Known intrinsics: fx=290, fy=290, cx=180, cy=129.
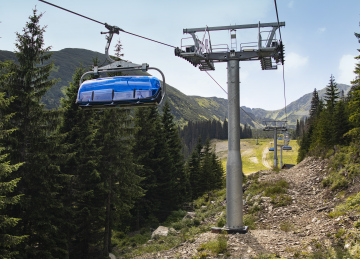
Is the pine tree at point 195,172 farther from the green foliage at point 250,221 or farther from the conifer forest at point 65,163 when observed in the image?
the green foliage at point 250,221

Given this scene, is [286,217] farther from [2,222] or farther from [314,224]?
[2,222]

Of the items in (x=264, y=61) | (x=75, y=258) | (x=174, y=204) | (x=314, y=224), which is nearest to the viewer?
(x=314, y=224)

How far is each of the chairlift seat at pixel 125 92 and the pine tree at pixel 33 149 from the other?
721 cm

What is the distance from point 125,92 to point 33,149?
950cm

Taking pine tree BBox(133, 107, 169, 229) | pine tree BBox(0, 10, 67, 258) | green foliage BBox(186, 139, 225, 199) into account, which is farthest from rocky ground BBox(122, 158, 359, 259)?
green foliage BBox(186, 139, 225, 199)

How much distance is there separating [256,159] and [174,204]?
9853cm

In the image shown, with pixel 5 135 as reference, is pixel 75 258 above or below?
below

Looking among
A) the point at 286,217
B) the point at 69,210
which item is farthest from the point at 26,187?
the point at 286,217

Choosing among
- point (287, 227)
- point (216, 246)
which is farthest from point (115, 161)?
point (287, 227)

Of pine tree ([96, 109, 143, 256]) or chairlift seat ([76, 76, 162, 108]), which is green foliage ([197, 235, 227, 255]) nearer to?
chairlift seat ([76, 76, 162, 108])

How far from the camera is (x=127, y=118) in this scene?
23.9m

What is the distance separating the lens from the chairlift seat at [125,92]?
10.3 m

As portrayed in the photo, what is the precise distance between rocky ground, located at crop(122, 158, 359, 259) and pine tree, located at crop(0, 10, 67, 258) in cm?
751

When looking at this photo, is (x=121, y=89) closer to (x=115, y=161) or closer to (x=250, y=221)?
(x=250, y=221)
